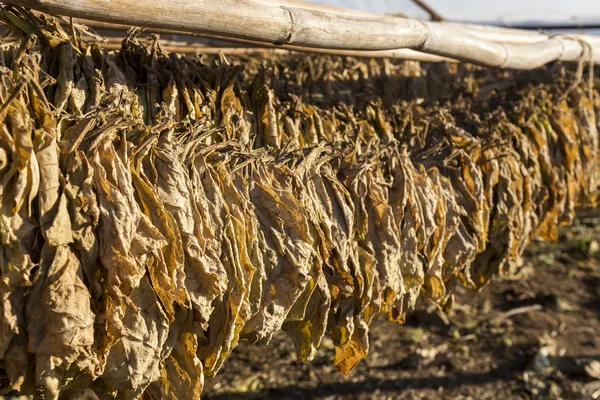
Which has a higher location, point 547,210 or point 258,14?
point 258,14

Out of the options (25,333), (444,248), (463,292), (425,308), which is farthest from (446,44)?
(463,292)

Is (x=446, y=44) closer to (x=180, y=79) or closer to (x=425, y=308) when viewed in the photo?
(x=180, y=79)

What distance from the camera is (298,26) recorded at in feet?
4.20

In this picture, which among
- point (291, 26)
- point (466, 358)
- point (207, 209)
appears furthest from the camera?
point (466, 358)

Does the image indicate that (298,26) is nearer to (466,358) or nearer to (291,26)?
(291,26)

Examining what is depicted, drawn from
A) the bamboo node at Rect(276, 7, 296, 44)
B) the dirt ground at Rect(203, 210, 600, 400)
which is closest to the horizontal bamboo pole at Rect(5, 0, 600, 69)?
the bamboo node at Rect(276, 7, 296, 44)

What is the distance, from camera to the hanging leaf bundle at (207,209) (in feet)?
2.64

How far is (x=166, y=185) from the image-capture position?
0.94 meters

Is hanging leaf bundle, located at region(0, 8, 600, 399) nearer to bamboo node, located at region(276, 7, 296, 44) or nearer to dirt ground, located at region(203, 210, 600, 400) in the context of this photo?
bamboo node, located at region(276, 7, 296, 44)

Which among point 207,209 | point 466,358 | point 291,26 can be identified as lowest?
point 466,358

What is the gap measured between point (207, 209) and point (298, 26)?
51 centimetres

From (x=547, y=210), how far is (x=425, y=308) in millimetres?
1542

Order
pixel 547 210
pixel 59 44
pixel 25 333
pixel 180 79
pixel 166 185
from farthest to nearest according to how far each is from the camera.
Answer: pixel 547 210 < pixel 180 79 < pixel 59 44 < pixel 166 185 < pixel 25 333

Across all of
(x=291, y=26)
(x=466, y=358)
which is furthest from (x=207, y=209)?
(x=466, y=358)
